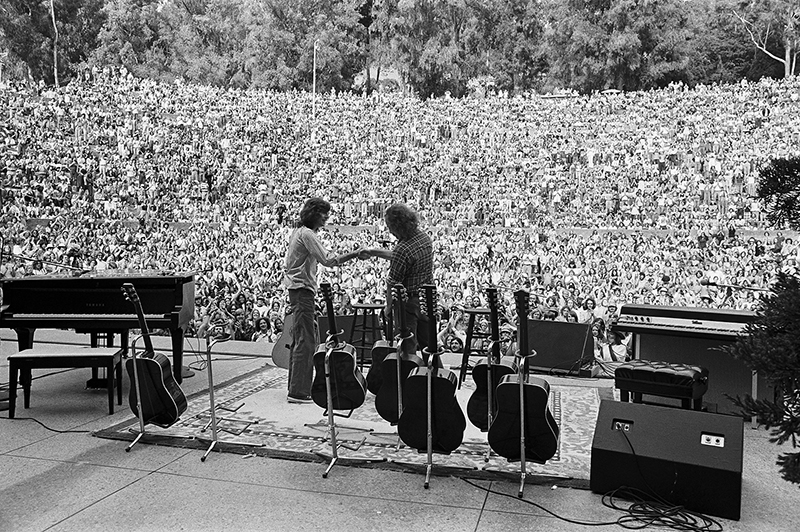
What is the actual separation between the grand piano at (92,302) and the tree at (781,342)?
401 cm

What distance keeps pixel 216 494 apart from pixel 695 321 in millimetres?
3123

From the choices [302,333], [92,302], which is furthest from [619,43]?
[92,302]

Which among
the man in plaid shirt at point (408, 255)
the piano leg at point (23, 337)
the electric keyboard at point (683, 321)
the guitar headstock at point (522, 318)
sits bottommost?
the piano leg at point (23, 337)

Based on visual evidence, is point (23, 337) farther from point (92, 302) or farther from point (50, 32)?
point (50, 32)

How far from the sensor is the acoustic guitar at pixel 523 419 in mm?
3178

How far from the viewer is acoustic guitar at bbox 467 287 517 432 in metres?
3.47

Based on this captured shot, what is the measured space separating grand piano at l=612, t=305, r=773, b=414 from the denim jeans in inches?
76.0

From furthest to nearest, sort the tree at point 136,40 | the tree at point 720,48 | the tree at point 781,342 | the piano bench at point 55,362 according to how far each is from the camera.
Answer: the tree at point 136,40, the tree at point 720,48, the piano bench at point 55,362, the tree at point 781,342

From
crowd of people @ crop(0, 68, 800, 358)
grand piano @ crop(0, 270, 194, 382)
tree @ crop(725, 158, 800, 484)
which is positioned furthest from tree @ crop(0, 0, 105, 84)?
tree @ crop(725, 158, 800, 484)

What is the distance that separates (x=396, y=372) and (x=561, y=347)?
271cm

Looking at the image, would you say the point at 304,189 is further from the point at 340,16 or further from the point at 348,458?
the point at 340,16

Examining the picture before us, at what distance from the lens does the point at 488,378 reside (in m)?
3.53

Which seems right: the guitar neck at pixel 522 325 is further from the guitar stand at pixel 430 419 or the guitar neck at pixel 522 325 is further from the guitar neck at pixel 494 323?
the guitar stand at pixel 430 419

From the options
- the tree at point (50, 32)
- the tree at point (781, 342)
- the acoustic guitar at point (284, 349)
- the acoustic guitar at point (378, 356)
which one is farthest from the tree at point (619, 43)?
the tree at point (781, 342)
